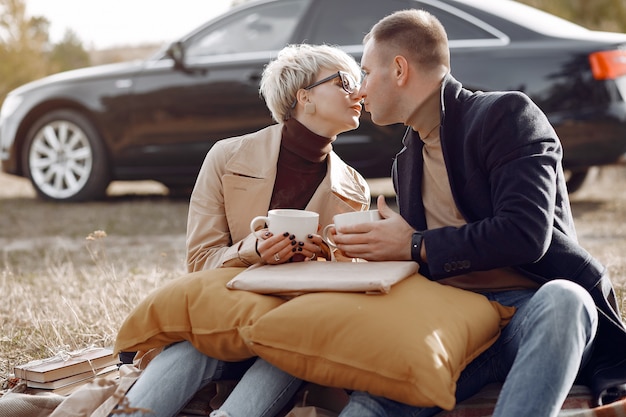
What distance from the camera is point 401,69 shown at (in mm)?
3027

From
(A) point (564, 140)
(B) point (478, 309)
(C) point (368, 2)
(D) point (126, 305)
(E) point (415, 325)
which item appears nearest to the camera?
(E) point (415, 325)

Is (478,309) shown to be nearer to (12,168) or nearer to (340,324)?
(340,324)

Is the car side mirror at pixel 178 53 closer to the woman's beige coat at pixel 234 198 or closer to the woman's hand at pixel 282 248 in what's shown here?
the woman's beige coat at pixel 234 198

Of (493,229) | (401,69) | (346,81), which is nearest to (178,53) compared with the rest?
(346,81)

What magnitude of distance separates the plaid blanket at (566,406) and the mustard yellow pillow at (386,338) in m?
0.18

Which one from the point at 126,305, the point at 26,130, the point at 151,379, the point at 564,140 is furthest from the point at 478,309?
the point at 26,130

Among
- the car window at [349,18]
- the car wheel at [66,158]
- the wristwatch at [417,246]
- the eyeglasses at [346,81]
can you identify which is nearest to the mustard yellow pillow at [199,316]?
the wristwatch at [417,246]

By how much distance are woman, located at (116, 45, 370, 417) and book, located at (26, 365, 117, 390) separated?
51 centimetres

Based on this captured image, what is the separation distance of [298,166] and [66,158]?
5275 millimetres

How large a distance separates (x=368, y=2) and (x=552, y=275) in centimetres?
489

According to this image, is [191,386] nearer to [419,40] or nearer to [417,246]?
[417,246]

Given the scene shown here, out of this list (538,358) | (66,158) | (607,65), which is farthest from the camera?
(66,158)

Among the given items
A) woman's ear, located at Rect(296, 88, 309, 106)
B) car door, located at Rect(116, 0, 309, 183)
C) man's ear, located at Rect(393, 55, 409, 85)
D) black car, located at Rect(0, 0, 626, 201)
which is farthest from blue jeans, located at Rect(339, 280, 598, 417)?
car door, located at Rect(116, 0, 309, 183)

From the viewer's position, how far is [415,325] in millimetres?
2533
